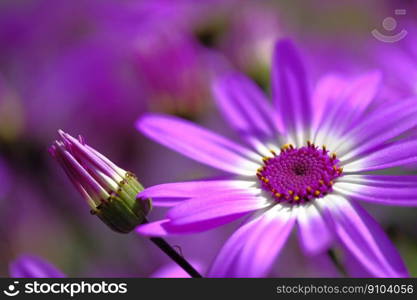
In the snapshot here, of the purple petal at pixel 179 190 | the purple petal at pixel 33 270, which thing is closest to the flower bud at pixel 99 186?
the purple petal at pixel 179 190

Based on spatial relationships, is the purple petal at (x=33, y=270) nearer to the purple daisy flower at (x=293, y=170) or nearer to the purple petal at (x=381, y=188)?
the purple daisy flower at (x=293, y=170)

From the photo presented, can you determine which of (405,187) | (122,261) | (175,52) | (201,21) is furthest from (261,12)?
(405,187)

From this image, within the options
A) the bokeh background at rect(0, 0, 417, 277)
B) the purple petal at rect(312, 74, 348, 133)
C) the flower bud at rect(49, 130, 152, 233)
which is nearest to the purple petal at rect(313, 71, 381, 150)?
the purple petal at rect(312, 74, 348, 133)

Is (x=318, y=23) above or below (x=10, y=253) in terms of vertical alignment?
above

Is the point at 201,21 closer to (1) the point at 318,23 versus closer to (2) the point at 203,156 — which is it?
(1) the point at 318,23

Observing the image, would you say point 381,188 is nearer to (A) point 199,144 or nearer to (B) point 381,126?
(B) point 381,126

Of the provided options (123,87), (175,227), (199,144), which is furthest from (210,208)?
(123,87)

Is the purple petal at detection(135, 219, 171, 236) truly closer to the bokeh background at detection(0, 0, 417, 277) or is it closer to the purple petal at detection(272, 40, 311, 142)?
the purple petal at detection(272, 40, 311, 142)
